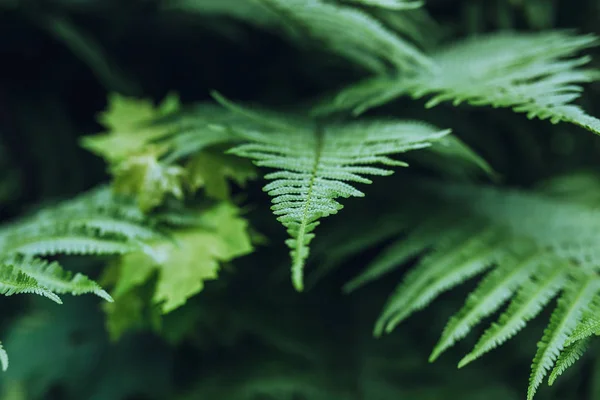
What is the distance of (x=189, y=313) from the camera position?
690 mm

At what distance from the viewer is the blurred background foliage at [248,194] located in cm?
81

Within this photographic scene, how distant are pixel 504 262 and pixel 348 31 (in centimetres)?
33

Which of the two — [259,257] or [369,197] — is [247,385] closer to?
[259,257]

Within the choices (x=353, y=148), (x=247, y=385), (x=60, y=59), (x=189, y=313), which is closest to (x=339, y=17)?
(x=353, y=148)

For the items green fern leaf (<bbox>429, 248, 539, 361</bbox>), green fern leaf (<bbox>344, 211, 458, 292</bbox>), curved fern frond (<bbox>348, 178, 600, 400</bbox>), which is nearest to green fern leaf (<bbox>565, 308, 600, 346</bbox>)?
curved fern frond (<bbox>348, 178, 600, 400</bbox>)

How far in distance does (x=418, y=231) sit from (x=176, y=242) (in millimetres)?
323

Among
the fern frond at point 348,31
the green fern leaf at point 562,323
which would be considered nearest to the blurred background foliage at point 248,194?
the fern frond at point 348,31

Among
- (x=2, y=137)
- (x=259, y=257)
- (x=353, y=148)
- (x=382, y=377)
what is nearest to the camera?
(x=353, y=148)

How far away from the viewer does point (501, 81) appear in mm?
593

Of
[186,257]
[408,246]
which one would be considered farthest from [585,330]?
[186,257]

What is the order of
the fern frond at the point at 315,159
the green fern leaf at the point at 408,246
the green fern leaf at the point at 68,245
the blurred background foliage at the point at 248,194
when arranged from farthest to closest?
the blurred background foliage at the point at 248,194, the green fern leaf at the point at 408,246, the green fern leaf at the point at 68,245, the fern frond at the point at 315,159

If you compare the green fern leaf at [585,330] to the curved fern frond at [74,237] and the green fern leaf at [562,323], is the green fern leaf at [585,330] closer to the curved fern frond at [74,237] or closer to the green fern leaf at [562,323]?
the green fern leaf at [562,323]

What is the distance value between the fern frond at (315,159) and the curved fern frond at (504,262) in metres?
0.17

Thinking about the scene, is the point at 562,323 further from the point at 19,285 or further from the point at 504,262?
the point at 19,285
